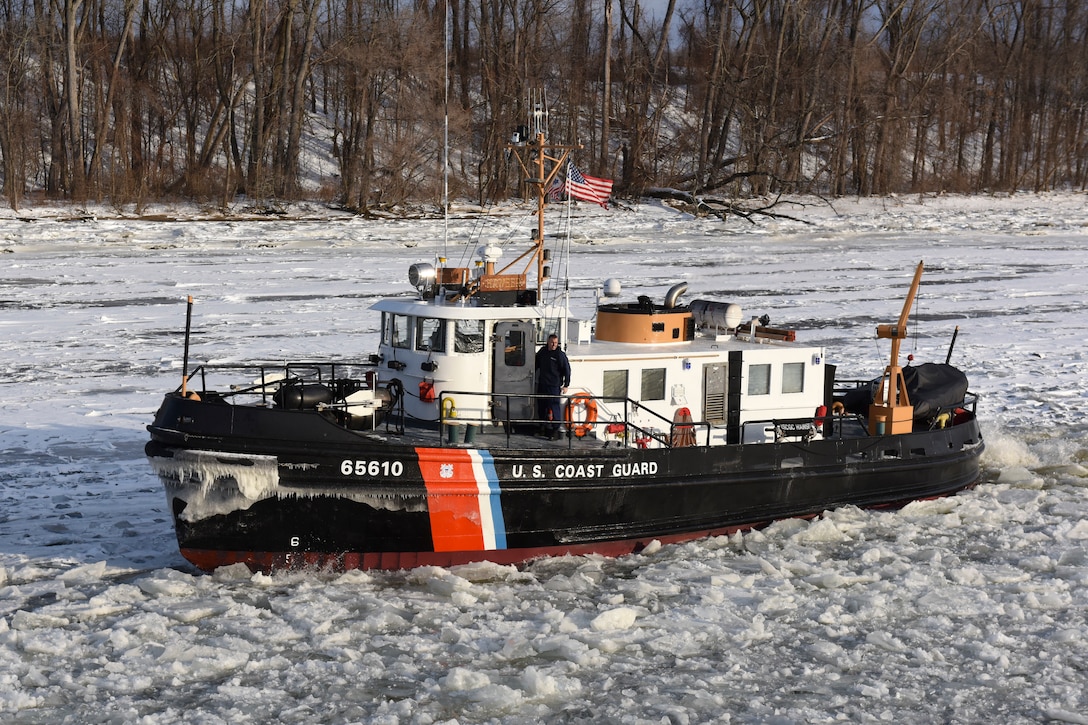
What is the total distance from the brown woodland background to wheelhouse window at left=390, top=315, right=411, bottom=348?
29.1 meters

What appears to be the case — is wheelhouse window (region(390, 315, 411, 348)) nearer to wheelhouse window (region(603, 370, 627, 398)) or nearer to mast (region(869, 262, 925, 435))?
wheelhouse window (region(603, 370, 627, 398))

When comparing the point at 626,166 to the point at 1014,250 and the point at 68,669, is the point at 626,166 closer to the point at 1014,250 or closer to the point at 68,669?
the point at 1014,250

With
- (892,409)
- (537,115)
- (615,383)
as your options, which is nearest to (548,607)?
(615,383)

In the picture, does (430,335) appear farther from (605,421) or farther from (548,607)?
(548,607)

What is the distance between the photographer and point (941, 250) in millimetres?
35656

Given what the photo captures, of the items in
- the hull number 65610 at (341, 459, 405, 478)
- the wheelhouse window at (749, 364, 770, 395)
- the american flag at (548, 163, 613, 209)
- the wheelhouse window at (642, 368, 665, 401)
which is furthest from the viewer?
the wheelhouse window at (749, 364, 770, 395)

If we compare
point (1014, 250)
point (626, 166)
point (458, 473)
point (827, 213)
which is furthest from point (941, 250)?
point (458, 473)

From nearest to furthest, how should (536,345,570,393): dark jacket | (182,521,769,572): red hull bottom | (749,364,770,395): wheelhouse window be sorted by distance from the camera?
1. (182,521,769,572): red hull bottom
2. (536,345,570,393): dark jacket
3. (749,364,770,395): wheelhouse window

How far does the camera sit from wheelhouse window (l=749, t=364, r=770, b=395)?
12859mm

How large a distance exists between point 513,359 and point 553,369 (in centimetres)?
49

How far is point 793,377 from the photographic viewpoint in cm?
1315

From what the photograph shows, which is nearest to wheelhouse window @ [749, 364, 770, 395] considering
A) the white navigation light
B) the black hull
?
the black hull

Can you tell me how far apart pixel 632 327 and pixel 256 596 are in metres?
5.05

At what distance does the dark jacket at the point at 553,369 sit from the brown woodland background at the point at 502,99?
98.5 ft
